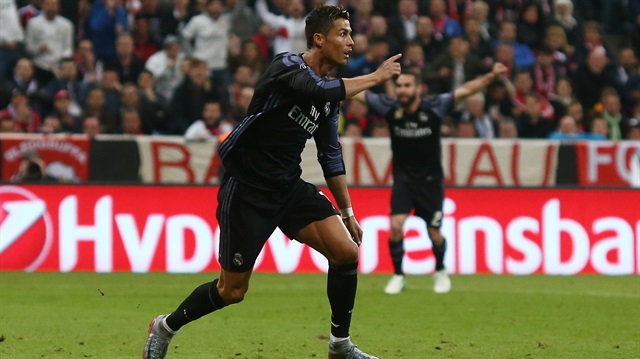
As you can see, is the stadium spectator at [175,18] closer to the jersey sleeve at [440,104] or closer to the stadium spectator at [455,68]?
the stadium spectator at [455,68]

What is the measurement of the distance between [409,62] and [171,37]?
3747mm

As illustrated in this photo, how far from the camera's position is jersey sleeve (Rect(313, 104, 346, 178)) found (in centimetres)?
790

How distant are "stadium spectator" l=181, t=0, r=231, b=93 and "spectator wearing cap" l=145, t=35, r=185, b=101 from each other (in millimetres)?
391

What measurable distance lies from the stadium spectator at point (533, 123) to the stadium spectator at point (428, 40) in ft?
5.88

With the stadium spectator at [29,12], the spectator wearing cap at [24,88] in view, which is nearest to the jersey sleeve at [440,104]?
the spectator wearing cap at [24,88]

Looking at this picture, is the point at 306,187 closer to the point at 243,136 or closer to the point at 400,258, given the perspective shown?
the point at 243,136

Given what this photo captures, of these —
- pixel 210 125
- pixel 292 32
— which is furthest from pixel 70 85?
pixel 292 32

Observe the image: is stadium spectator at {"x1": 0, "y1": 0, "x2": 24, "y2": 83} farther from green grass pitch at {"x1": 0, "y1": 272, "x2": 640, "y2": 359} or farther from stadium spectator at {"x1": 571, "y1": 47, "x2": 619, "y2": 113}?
stadium spectator at {"x1": 571, "y1": 47, "x2": 619, "y2": 113}

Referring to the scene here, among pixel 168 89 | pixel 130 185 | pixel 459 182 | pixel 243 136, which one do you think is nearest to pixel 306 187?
pixel 243 136

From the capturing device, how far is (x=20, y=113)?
17.1 m

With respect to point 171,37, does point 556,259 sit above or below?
below

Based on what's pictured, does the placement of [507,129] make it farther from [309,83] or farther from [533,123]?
[309,83]

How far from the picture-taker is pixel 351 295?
310 inches

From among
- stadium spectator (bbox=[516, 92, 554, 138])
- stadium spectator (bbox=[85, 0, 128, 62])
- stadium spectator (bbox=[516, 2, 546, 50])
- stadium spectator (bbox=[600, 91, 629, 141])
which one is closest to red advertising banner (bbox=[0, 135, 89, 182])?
stadium spectator (bbox=[85, 0, 128, 62])
